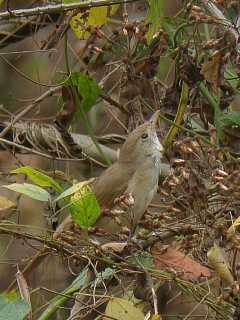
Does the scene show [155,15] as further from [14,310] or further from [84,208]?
[14,310]

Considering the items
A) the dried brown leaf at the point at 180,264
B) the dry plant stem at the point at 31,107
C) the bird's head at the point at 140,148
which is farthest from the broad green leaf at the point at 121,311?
the dry plant stem at the point at 31,107

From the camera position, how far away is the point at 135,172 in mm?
5043

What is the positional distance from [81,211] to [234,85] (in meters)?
1.12

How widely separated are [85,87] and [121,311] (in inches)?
53.8

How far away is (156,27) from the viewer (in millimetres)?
4008

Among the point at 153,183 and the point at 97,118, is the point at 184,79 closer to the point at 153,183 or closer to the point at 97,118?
the point at 153,183

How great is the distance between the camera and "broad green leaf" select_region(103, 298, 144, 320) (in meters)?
3.58

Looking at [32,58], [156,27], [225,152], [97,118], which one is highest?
[156,27]

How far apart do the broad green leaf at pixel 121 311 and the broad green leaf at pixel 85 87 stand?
1.30 metres

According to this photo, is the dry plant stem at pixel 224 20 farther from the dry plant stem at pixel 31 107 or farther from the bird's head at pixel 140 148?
the dry plant stem at pixel 31 107

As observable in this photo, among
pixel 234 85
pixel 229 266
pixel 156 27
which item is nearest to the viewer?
pixel 229 266

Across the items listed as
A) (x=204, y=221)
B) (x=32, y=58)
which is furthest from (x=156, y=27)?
(x=32, y=58)

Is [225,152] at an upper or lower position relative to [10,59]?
upper

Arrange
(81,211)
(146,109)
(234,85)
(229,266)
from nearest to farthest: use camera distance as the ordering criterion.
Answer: (229,266) → (81,211) → (234,85) → (146,109)
